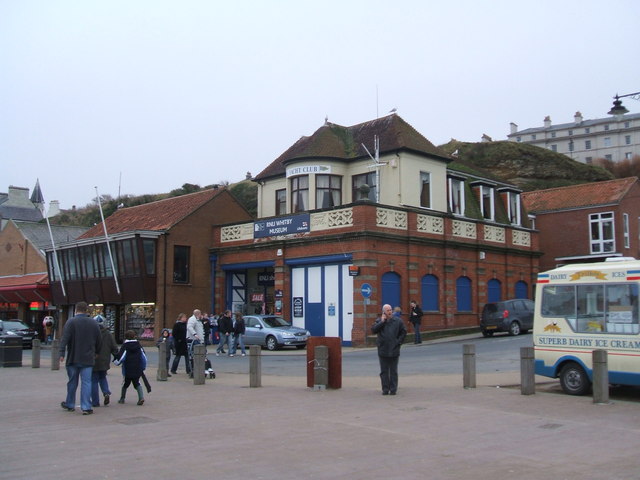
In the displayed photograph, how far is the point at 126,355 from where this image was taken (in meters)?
12.8

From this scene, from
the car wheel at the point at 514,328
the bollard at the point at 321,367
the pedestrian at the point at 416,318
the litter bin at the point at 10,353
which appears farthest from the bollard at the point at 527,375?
the car wheel at the point at 514,328

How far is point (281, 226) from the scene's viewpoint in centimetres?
3241

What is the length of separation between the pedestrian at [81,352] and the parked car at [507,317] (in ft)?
70.2

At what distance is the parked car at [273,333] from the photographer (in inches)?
1109

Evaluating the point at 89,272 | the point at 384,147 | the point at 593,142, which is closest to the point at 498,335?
the point at 384,147

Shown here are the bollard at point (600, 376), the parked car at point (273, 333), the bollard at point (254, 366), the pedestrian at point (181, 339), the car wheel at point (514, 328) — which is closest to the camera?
the bollard at point (600, 376)

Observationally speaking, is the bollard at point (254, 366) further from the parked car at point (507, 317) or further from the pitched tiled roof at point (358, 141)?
the pitched tiled roof at point (358, 141)

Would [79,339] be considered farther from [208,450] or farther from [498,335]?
[498,335]

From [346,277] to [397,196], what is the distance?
5.31 meters

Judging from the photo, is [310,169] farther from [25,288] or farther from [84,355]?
[84,355]

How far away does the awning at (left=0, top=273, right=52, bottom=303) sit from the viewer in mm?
43688

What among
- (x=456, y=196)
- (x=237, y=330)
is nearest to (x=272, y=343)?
(x=237, y=330)

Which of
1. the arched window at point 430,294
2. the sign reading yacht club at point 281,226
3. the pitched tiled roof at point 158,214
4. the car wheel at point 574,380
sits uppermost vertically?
the pitched tiled roof at point 158,214

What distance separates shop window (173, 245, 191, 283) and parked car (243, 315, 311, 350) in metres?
6.51
